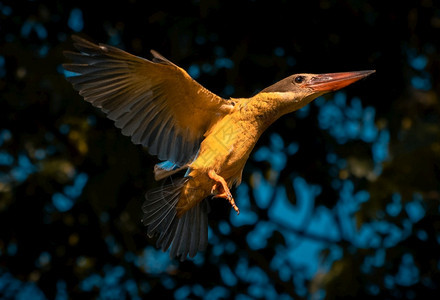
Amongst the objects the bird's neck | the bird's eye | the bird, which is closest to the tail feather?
the bird

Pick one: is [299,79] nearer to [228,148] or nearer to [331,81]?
[331,81]

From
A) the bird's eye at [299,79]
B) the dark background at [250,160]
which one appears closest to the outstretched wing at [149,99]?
the bird's eye at [299,79]

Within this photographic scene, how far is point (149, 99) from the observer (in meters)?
2.17

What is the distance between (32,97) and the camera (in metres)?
3.79

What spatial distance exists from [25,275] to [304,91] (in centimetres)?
270

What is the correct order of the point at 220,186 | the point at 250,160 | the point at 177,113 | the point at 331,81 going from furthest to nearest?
1. the point at 250,160
2. the point at 177,113
3. the point at 220,186
4. the point at 331,81

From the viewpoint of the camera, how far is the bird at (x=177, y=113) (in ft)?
6.61

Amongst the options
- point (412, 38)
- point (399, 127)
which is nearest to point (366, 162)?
point (399, 127)

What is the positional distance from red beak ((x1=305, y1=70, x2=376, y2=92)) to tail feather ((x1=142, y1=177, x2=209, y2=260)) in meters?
0.51

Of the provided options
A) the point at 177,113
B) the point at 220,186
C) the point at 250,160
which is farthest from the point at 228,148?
the point at 250,160

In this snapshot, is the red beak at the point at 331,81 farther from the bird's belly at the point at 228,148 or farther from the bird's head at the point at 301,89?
the bird's belly at the point at 228,148

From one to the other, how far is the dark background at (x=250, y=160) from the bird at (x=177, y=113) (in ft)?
3.97

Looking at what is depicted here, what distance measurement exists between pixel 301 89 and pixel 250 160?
1798 millimetres

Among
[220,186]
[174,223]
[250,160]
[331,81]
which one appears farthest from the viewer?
[250,160]
